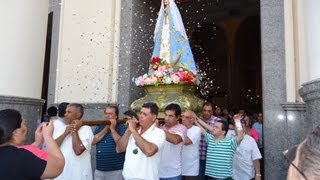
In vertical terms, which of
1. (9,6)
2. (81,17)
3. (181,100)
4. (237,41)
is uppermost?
(237,41)

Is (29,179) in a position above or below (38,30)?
below

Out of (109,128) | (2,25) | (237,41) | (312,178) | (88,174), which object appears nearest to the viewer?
(312,178)


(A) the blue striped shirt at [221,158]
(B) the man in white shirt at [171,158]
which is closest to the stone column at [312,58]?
(A) the blue striped shirt at [221,158]

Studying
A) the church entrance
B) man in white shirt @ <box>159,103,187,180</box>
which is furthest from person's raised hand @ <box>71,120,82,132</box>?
the church entrance

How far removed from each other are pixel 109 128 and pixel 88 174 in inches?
28.0

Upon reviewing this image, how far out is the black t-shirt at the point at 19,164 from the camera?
243 centimetres

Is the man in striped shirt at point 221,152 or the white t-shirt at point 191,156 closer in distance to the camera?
the man in striped shirt at point 221,152

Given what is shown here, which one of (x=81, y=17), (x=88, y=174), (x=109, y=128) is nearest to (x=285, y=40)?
(x=109, y=128)

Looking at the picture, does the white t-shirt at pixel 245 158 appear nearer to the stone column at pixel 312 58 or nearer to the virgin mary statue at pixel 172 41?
the stone column at pixel 312 58

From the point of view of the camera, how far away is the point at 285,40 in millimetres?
6207

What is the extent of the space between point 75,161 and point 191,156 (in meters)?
1.54

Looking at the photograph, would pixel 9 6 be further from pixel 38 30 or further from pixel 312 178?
pixel 312 178

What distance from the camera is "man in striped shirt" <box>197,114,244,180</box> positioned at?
15.3 feet

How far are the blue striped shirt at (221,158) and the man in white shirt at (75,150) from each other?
1.49 m
